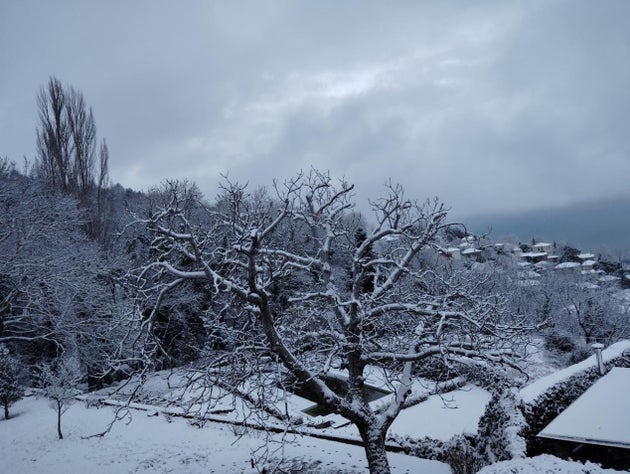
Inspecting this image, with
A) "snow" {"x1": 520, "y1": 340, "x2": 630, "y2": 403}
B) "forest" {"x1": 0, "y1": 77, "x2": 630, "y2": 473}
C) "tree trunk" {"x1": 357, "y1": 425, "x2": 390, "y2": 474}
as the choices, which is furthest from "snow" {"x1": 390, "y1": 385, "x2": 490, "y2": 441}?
"tree trunk" {"x1": 357, "y1": 425, "x2": 390, "y2": 474}

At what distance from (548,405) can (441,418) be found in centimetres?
415

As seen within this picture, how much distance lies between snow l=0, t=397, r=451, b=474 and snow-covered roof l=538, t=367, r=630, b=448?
2.56m

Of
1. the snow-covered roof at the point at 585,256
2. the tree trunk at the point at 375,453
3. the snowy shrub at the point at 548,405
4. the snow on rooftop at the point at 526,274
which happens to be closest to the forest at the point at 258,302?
the tree trunk at the point at 375,453

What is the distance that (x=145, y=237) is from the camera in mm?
22594

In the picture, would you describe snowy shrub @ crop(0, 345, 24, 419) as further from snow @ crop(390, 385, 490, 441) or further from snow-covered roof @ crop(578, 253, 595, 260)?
snow-covered roof @ crop(578, 253, 595, 260)

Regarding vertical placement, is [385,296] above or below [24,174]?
below

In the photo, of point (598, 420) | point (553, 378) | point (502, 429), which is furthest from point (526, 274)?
Result: point (502, 429)

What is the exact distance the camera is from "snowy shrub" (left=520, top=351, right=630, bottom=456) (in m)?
9.41

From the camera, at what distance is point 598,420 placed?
9133 millimetres

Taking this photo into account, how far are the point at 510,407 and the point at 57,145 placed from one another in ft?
76.2

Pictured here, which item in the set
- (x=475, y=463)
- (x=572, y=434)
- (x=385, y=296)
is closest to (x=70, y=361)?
(x=385, y=296)

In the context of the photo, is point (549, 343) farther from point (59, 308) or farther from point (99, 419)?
point (59, 308)

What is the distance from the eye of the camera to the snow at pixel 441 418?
12.5 m

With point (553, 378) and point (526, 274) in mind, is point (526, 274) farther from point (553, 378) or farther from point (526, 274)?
point (553, 378)
